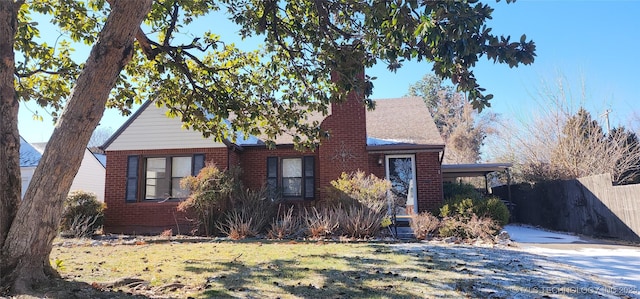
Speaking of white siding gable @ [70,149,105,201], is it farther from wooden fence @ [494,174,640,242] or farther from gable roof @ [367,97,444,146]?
wooden fence @ [494,174,640,242]

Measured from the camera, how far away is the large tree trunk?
13.7 feet

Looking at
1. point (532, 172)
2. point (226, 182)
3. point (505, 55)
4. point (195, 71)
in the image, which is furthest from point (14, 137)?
point (532, 172)

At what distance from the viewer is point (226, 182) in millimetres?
11594

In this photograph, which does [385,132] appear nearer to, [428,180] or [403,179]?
[403,179]

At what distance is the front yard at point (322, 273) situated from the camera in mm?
4676

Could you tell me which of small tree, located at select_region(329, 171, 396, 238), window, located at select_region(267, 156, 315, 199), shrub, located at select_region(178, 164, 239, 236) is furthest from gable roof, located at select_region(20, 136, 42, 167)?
small tree, located at select_region(329, 171, 396, 238)

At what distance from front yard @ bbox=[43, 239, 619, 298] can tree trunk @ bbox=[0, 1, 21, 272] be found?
1114 millimetres

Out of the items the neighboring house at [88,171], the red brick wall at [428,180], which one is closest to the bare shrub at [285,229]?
the red brick wall at [428,180]

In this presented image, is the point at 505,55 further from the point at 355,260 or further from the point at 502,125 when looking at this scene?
the point at 502,125

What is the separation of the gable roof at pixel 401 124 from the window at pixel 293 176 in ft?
7.57

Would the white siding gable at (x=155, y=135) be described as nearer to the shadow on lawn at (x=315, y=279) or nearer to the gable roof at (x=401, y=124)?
the gable roof at (x=401, y=124)

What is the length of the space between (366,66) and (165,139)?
8.70 meters

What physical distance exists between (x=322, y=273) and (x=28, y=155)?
2455cm

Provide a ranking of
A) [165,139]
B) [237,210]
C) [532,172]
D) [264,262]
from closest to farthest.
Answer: [264,262] → [237,210] → [165,139] → [532,172]
